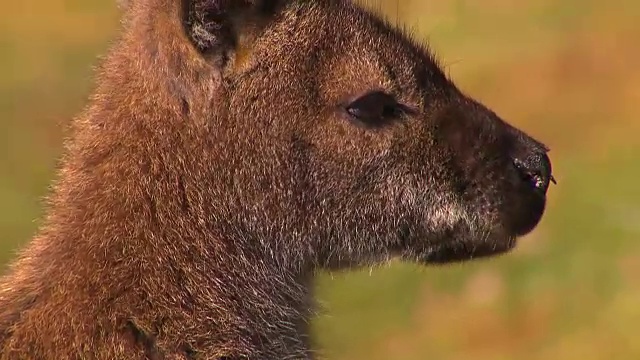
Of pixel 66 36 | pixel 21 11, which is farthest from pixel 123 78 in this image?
pixel 21 11

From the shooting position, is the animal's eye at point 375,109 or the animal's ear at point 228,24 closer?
the animal's ear at point 228,24

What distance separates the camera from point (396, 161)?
15.8ft

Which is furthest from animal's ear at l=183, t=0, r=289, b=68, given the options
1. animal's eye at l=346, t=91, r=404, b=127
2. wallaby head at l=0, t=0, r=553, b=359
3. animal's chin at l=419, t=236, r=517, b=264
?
animal's chin at l=419, t=236, r=517, b=264

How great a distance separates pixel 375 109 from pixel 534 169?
31.4 inches

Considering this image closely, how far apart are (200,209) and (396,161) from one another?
2.78 feet

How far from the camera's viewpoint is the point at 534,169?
5047mm

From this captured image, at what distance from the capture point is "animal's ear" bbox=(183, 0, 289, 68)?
441 centimetres

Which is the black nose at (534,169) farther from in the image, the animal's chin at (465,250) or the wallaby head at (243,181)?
the animal's chin at (465,250)

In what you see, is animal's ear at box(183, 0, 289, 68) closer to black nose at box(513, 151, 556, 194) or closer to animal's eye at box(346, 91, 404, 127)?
animal's eye at box(346, 91, 404, 127)

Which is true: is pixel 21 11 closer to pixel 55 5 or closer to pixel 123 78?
pixel 55 5

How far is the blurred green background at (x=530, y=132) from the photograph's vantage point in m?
11.9

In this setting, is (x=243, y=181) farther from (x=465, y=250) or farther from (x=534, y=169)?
(x=534, y=169)

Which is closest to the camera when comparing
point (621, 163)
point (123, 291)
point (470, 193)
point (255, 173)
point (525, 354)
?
point (123, 291)

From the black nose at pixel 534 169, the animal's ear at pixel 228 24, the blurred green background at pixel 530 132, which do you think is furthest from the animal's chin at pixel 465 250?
the animal's ear at pixel 228 24
